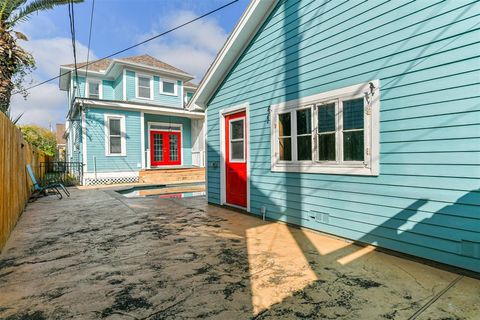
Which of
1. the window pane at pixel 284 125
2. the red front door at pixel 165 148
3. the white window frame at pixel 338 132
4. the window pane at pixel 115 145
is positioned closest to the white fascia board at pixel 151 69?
the red front door at pixel 165 148

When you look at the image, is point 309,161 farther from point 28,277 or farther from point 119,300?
point 28,277

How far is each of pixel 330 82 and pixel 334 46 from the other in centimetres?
53

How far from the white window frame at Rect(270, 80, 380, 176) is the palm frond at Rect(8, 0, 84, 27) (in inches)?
336

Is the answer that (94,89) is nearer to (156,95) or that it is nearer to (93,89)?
(93,89)

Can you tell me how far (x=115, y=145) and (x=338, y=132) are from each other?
36.8 ft

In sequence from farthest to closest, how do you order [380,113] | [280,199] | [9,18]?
[9,18]
[280,199]
[380,113]

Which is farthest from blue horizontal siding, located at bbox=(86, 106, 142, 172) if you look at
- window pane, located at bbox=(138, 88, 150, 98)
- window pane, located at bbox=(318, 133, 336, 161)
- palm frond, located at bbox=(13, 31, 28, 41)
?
window pane, located at bbox=(318, 133, 336, 161)

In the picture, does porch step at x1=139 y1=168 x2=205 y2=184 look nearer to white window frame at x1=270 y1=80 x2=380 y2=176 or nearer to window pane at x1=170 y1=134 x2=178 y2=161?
window pane at x1=170 y1=134 x2=178 y2=161

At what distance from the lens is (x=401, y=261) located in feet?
9.84

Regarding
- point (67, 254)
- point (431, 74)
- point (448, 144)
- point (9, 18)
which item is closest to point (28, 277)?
point (67, 254)

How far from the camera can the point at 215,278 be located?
2637 millimetres

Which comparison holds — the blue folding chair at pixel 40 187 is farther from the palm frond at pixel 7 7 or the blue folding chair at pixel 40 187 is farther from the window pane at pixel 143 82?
the window pane at pixel 143 82

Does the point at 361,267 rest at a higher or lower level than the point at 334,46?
lower

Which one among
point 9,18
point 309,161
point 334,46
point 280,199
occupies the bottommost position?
point 280,199
